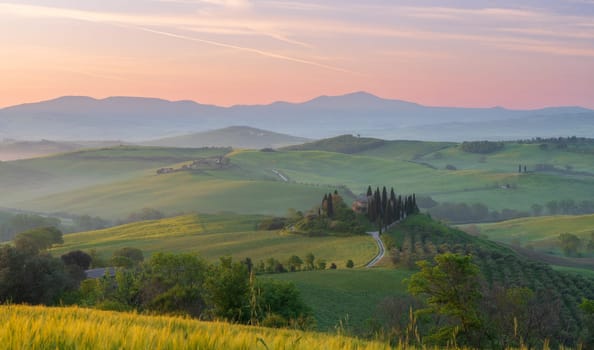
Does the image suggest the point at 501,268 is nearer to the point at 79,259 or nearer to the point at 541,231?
the point at 79,259

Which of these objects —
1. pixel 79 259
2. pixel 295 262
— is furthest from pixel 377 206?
pixel 79 259

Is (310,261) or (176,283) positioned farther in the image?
(310,261)

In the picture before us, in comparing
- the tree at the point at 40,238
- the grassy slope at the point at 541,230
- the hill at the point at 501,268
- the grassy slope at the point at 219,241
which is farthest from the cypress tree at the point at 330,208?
the tree at the point at 40,238

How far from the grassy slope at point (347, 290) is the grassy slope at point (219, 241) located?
16.0 metres

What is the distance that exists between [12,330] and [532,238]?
191m

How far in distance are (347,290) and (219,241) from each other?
6038 centimetres

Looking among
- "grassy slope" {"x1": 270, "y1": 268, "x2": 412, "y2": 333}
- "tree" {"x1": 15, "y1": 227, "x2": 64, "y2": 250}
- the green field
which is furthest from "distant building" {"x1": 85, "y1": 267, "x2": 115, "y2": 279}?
the green field

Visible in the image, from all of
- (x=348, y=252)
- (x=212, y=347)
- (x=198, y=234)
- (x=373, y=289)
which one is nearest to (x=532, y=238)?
(x=348, y=252)

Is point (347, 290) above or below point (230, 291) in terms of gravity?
below

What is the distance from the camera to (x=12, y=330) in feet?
24.0

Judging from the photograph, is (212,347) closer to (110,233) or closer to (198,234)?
(198,234)

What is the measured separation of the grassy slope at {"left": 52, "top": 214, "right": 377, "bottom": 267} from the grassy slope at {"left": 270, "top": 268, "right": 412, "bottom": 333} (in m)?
16.0

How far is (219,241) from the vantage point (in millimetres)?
131250

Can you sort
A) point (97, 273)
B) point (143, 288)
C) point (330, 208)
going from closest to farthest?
point (143, 288) < point (97, 273) < point (330, 208)
